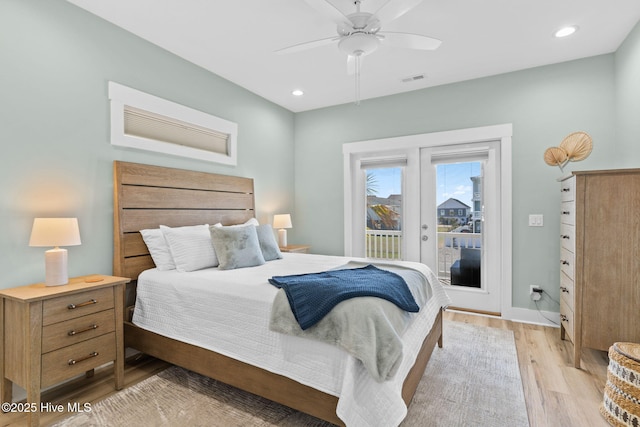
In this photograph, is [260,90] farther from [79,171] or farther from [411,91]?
[79,171]

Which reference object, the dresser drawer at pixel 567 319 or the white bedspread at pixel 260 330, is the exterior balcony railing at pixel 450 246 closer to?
the dresser drawer at pixel 567 319

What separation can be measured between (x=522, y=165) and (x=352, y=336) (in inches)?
118

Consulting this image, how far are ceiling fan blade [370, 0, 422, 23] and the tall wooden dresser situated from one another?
5.75 ft

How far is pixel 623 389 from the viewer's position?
1691mm

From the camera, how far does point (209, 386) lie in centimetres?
219

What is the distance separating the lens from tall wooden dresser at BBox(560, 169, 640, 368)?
86.5 inches

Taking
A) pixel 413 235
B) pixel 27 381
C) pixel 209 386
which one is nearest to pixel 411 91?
pixel 413 235

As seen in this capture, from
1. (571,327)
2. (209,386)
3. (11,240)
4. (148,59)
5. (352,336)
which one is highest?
(148,59)

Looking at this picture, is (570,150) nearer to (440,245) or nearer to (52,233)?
(440,245)

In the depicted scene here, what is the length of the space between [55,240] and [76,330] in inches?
22.2

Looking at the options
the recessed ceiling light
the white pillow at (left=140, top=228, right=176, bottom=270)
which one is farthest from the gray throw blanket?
the recessed ceiling light

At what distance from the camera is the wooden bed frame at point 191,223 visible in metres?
1.72

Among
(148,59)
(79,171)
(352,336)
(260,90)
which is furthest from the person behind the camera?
(260,90)

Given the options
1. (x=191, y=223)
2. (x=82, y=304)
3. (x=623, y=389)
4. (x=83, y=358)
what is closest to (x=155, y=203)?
(x=191, y=223)
